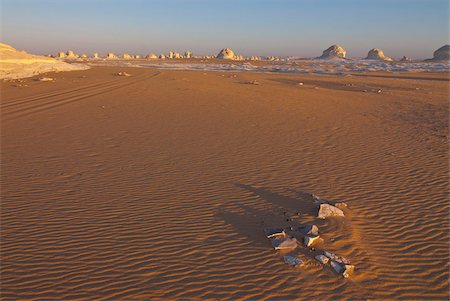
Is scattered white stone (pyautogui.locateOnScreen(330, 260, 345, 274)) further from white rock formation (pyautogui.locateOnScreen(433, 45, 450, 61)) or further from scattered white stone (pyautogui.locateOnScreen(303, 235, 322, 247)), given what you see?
white rock formation (pyautogui.locateOnScreen(433, 45, 450, 61))

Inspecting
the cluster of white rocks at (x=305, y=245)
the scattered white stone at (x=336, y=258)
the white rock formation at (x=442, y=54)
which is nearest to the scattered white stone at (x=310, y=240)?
the cluster of white rocks at (x=305, y=245)

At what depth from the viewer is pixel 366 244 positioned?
241 inches

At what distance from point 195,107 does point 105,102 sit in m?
4.89

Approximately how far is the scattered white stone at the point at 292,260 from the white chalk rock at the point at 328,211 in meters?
1.64

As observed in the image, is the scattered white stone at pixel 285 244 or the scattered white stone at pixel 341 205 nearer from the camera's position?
the scattered white stone at pixel 285 244

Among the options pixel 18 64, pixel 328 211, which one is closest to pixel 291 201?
pixel 328 211

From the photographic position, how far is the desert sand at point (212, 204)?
5065 mm

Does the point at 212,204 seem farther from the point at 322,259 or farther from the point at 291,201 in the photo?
the point at 322,259

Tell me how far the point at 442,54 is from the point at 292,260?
88.0 meters

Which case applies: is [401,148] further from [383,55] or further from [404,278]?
[383,55]

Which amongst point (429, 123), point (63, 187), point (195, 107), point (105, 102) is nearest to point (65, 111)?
point (105, 102)

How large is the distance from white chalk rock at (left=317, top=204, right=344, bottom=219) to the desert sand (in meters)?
0.18

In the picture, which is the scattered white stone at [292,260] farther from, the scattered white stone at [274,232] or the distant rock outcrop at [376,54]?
the distant rock outcrop at [376,54]

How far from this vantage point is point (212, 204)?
7562 mm
